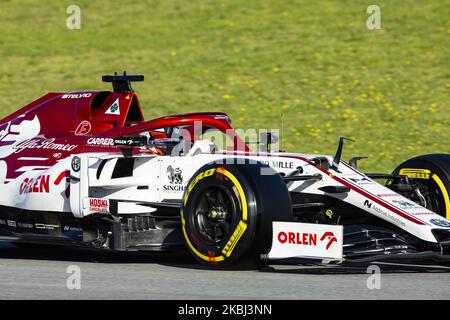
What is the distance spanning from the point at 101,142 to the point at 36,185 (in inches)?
29.4

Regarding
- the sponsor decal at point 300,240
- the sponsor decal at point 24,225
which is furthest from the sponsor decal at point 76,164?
the sponsor decal at point 300,240

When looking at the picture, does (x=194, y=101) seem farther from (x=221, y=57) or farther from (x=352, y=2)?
(x=352, y=2)

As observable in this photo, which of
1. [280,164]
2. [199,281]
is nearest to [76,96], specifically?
[280,164]

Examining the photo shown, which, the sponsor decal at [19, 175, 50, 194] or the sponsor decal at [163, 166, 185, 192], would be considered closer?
the sponsor decal at [163, 166, 185, 192]

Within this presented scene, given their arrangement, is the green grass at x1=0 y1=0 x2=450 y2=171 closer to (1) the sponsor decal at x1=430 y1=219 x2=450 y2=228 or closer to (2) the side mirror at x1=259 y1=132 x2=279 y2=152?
(2) the side mirror at x1=259 y1=132 x2=279 y2=152

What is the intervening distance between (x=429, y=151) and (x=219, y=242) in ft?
30.7

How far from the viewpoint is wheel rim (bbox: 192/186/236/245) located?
7.79 metres

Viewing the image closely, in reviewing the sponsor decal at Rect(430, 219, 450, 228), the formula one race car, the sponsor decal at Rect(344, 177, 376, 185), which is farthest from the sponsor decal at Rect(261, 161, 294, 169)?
the sponsor decal at Rect(430, 219, 450, 228)

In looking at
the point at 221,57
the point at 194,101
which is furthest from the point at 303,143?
the point at 221,57

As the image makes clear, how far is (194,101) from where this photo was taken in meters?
19.6

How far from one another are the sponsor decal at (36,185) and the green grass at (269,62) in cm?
760

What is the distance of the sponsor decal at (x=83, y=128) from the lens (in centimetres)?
986

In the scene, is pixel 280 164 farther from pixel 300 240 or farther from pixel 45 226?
pixel 45 226

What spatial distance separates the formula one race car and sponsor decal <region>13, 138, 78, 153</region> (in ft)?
0.05
